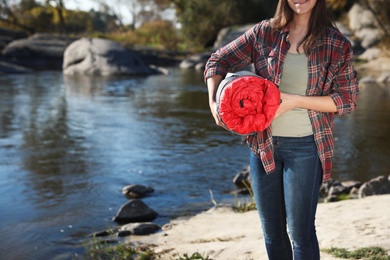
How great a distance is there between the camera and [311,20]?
2.72 m

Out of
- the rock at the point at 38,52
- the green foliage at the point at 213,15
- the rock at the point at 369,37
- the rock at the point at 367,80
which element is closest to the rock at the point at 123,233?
the rock at the point at 367,80

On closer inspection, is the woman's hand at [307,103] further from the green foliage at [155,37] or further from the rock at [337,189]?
the green foliage at [155,37]

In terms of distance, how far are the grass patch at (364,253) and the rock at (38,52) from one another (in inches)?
908

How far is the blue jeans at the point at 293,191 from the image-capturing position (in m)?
2.65

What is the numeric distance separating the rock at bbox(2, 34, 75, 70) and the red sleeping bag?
2381 centimetres

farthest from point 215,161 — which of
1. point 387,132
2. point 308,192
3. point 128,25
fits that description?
point 128,25

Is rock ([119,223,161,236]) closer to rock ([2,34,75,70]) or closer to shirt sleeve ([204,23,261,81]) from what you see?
shirt sleeve ([204,23,261,81])

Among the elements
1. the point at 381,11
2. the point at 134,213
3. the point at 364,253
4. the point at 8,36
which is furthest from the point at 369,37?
the point at 364,253

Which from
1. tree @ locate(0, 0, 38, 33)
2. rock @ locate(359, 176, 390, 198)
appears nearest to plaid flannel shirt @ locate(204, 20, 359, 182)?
rock @ locate(359, 176, 390, 198)

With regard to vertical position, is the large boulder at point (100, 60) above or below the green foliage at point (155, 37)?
below

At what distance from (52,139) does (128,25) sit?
3852 centimetres

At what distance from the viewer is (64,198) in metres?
6.75

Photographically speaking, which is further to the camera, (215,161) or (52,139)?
(52,139)

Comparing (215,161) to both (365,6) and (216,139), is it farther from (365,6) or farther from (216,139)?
(365,6)
